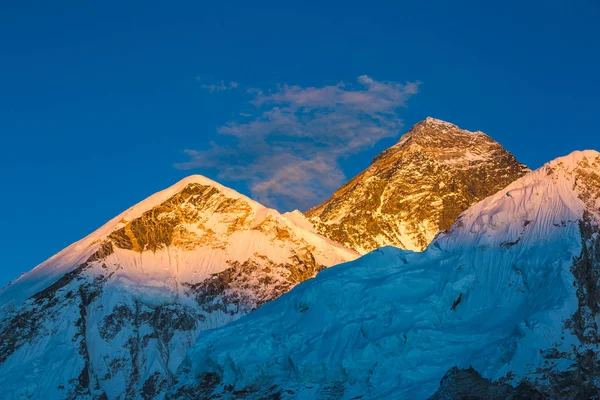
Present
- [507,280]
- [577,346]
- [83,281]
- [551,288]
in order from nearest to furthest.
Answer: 1. [577,346]
2. [551,288]
3. [507,280]
4. [83,281]

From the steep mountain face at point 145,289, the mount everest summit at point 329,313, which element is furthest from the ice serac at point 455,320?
the steep mountain face at point 145,289

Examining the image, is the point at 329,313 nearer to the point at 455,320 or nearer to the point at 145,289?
the point at 455,320

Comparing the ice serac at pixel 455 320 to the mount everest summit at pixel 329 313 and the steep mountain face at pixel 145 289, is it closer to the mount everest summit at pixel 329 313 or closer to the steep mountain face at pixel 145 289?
the mount everest summit at pixel 329 313

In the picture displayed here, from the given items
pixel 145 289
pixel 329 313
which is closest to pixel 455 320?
pixel 329 313

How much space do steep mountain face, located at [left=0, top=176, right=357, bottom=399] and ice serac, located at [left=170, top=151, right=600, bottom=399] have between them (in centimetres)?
3374

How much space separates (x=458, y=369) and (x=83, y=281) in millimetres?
85544

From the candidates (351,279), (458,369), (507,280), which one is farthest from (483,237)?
(458,369)

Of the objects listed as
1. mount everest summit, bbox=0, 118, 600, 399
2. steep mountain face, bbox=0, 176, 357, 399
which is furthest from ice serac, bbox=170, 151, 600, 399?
steep mountain face, bbox=0, 176, 357, 399

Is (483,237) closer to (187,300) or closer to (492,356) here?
(492,356)

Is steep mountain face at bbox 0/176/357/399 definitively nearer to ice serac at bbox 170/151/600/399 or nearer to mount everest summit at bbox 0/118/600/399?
mount everest summit at bbox 0/118/600/399

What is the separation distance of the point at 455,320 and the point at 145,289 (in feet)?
234

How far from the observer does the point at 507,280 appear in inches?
4594

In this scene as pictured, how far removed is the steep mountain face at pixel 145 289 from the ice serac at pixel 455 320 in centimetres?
3374

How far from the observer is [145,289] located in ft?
565
